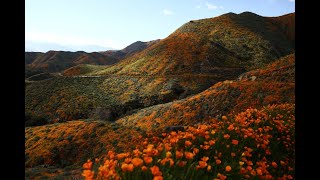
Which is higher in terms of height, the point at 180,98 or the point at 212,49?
the point at 212,49

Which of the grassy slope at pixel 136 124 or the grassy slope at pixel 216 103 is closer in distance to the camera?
the grassy slope at pixel 136 124

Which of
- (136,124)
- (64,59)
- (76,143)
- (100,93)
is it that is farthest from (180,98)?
(64,59)

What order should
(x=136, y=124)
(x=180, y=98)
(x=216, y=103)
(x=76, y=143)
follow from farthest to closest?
(x=180, y=98) → (x=136, y=124) → (x=216, y=103) → (x=76, y=143)

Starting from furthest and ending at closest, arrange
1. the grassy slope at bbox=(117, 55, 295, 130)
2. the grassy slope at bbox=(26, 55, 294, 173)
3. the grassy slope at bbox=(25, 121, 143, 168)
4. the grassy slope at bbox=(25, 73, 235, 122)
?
the grassy slope at bbox=(25, 73, 235, 122) < the grassy slope at bbox=(117, 55, 295, 130) < the grassy slope at bbox=(26, 55, 294, 173) < the grassy slope at bbox=(25, 121, 143, 168)

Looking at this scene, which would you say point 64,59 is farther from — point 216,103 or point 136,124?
point 216,103

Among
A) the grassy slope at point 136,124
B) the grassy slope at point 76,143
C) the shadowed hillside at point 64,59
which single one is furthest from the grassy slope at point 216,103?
the shadowed hillside at point 64,59

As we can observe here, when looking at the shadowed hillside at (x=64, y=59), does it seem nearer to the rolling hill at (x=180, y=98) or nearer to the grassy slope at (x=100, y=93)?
the rolling hill at (x=180, y=98)

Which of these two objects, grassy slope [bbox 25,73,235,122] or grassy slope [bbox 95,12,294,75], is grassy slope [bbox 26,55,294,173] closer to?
grassy slope [bbox 25,73,235,122]

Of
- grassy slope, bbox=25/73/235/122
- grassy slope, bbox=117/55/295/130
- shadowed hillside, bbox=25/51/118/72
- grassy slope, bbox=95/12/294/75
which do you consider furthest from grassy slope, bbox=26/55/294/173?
shadowed hillside, bbox=25/51/118/72

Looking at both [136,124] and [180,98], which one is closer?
[136,124]
